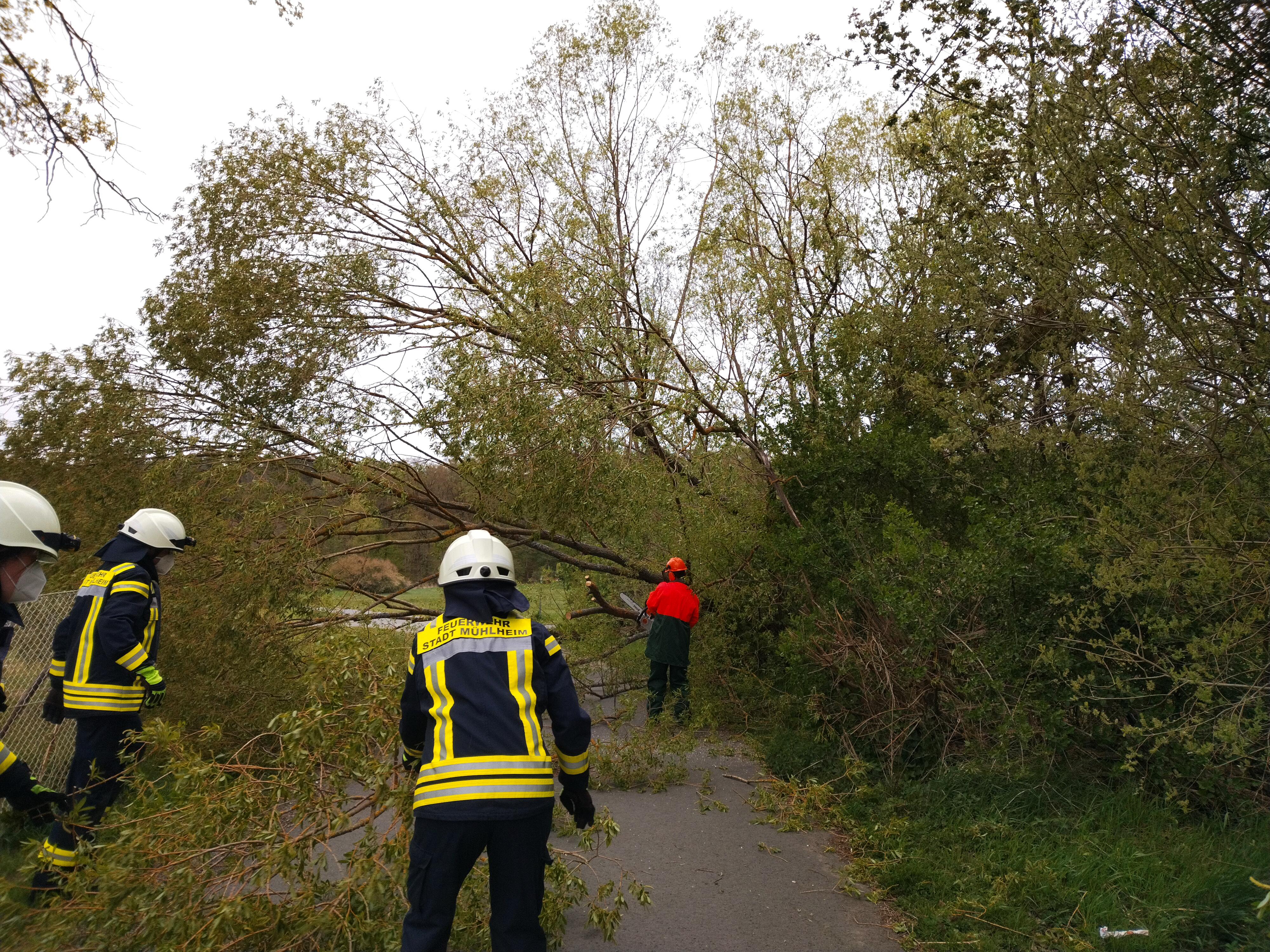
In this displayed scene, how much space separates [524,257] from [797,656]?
22.2 ft

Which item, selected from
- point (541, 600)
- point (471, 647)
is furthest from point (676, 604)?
point (471, 647)

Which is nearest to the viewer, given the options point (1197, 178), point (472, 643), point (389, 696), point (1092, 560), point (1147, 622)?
point (472, 643)

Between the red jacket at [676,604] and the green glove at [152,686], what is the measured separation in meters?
5.99

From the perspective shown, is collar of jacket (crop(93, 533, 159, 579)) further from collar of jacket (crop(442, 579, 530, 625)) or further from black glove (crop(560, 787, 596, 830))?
black glove (crop(560, 787, 596, 830))

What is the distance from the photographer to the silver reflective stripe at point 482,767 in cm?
338

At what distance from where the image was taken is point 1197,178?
17.9 feet

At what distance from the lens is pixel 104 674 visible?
203 inches

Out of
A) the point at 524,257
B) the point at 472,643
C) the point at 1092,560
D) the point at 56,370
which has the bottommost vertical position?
the point at 472,643

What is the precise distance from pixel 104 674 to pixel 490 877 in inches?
122

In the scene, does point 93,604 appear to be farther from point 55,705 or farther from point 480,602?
point 480,602

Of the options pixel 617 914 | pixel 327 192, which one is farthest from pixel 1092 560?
pixel 327 192

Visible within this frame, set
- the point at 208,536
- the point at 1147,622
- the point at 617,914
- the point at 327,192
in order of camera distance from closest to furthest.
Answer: the point at 617,914
the point at 1147,622
the point at 208,536
the point at 327,192

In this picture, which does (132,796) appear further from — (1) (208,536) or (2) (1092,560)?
(2) (1092,560)

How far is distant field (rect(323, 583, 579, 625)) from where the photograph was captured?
36.3 feet
